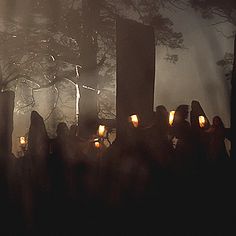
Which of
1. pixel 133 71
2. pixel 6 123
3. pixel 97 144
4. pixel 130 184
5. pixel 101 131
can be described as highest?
pixel 133 71

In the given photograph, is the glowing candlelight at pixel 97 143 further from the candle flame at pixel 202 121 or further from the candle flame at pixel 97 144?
the candle flame at pixel 202 121

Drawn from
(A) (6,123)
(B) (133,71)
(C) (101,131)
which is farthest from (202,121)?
(A) (6,123)

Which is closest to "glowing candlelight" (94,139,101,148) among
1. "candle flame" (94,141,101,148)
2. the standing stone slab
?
"candle flame" (94,141,101,148)

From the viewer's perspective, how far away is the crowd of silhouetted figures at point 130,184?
254 inches

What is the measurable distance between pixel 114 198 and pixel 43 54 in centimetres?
834

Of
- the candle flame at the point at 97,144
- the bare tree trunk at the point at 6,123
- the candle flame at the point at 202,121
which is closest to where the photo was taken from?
the candle flame at the point at 202,121

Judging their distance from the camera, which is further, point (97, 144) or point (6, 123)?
point (6, 123)

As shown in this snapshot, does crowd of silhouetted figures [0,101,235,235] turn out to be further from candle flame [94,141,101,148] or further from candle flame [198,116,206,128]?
candle flame [94,141,101,148]

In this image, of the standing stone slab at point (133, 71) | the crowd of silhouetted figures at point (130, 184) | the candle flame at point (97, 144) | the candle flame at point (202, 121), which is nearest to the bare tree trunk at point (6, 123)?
the crowd of silhouetted figures at point (130, 184)

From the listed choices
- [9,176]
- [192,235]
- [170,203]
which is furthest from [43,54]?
[192,235]

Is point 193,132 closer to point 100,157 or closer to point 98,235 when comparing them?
point 100,157

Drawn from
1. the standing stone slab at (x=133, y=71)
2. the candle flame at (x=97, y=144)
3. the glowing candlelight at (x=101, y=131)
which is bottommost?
the candle flame at (x=97, y=144)

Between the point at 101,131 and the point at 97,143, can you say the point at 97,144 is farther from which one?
the point at 101,131

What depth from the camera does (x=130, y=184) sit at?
24.6 ft
